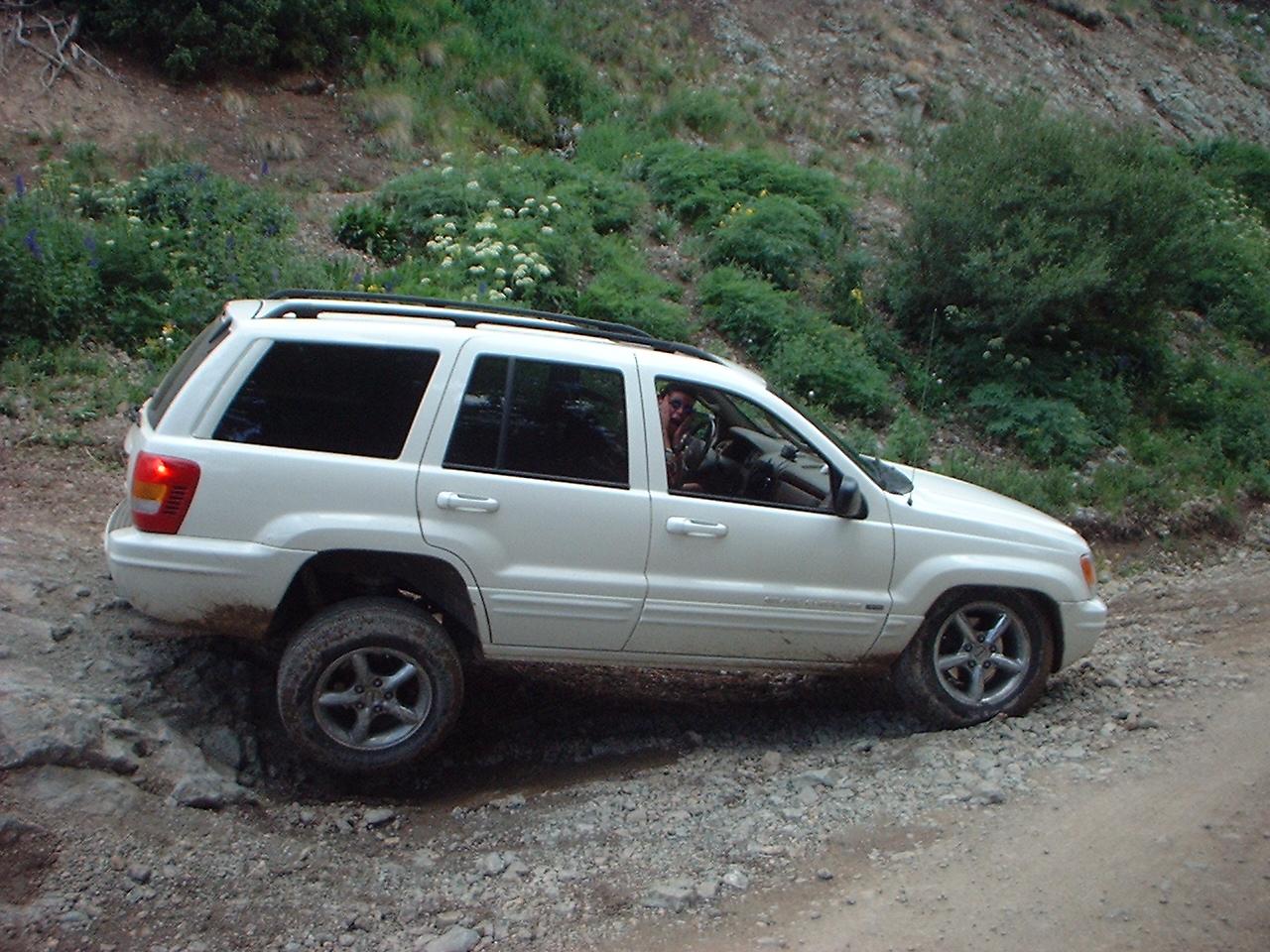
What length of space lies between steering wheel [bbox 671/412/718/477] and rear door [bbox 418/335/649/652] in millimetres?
396

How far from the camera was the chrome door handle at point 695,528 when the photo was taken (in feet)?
18.0

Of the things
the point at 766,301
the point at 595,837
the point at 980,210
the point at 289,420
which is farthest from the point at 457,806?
the point at 980,210

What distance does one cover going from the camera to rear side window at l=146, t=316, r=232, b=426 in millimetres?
5301

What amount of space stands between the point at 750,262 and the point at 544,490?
26.3 ft

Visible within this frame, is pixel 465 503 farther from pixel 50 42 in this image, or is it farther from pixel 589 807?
pixel 50 42

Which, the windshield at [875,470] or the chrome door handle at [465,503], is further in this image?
the windshield at [875,470]

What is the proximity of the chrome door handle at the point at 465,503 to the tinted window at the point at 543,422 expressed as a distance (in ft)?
0.44

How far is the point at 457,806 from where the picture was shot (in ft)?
18.0

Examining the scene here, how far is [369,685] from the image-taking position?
208 inches

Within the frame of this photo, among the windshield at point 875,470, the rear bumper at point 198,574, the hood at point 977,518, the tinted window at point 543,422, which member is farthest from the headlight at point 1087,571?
the rear bumper at point 198,574

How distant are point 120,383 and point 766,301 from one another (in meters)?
5.87

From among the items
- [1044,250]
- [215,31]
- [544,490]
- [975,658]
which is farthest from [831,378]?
[215,31]

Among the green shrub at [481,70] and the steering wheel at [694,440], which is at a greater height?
the green shrub at [481,70]

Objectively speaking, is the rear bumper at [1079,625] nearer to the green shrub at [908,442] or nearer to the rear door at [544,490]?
the rear door at [544,490]
